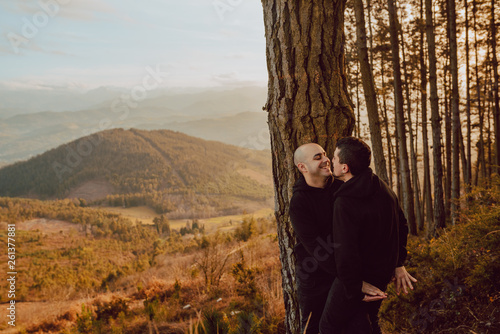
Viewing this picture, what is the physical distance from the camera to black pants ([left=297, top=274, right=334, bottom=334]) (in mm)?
1843

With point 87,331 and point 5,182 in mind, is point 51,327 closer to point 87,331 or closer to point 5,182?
point 87,331

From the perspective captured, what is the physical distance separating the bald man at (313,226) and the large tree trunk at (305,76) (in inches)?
7.4

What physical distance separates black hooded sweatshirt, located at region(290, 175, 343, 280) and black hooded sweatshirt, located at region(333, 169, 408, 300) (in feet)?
0.43

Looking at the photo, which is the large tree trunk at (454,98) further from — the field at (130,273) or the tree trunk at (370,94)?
the field at (130,273)

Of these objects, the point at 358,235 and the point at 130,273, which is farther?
the point at 130,273

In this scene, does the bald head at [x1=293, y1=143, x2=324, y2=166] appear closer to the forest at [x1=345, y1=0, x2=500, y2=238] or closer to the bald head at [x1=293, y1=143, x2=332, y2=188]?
the bald head at [x1=293, y1=143, x2=332, y2=188]

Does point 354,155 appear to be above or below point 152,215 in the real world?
above

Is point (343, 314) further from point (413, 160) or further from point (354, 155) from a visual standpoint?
point (413, 160)

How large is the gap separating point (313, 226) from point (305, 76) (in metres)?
0.98

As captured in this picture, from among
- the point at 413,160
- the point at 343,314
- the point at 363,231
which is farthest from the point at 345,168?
the point at 413,160

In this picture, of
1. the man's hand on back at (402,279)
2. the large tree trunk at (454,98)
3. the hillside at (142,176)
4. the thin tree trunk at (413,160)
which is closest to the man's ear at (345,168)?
the man's hand on back at (402,279)

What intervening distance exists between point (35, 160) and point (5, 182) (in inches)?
414

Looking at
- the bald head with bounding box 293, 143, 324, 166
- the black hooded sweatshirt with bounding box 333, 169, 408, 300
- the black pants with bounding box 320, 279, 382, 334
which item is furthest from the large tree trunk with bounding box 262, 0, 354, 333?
the black pants with bounding box 320, 279, 382, 334

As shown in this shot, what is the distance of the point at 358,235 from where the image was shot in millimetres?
1594
